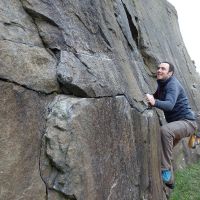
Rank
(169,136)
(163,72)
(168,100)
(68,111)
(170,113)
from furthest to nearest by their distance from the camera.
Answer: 1. (170,113)
2. (163,72)
3. (169,136)
4. (168,100)
5. (68,111)

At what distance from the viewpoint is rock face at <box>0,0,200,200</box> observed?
4.75m

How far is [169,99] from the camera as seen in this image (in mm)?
7926

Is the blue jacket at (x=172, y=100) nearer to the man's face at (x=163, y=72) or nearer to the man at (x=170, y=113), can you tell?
the man at (x=170, y=113)

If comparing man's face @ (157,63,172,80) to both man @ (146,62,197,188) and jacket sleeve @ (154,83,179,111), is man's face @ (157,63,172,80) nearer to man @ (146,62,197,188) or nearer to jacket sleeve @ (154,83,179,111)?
man @ (146,62,197,188)

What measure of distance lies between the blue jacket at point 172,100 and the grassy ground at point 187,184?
2009mm

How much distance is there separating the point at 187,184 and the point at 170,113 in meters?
2.59

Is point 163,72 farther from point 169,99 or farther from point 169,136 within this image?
point 169,136

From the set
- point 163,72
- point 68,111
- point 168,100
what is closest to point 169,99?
point 168,100

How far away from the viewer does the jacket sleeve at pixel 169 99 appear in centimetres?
781

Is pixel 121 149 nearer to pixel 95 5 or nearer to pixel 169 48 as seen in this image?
pixel 95 5

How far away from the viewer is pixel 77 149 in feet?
17.0

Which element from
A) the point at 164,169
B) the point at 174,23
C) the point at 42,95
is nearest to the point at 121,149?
the point at 42,95

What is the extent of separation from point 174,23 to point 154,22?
454 cm

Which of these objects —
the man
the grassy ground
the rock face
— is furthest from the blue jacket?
the grassy ground
